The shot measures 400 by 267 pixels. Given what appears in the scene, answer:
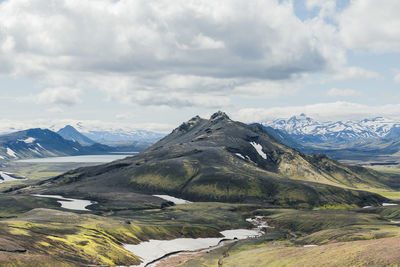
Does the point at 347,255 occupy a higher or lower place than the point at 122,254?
higher

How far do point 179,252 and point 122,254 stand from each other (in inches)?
1209

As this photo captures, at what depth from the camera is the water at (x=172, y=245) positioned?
441 feet

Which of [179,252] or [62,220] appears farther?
[62,220]

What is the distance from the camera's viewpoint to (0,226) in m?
116

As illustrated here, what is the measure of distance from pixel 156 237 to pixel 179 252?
1683 cm

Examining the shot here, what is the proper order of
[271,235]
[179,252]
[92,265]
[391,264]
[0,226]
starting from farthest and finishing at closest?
1. [271,235]
2. [179,252]
3. [0,226]
4. [92,265]
5. [391,264]

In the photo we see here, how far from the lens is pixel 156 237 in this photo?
160m

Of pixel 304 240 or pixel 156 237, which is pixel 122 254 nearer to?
pixel 156 237

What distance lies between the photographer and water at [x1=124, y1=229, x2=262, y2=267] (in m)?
134

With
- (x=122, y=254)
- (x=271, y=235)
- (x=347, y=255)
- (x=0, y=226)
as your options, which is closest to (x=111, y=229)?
(x=122, y=254)

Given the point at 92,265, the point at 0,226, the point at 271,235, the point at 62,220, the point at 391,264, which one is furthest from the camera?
the point at 271,235

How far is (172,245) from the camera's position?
153750 mm

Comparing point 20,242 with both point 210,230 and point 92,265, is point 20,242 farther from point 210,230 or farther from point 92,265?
Result: point 210,230

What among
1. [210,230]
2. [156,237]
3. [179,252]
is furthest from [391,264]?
[210,230]
